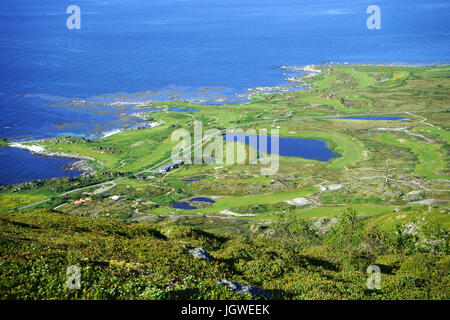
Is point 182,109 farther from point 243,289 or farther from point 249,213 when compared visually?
point 243,289

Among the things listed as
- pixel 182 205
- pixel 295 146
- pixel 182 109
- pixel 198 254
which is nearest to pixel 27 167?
pixel 182 205

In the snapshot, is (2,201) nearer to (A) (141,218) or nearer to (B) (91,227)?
(A) (141,218)

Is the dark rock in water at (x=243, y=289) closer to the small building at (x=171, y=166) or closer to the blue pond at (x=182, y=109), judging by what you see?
the small building at (x=171, y=166)

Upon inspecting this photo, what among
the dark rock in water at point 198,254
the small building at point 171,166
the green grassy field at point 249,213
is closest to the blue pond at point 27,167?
the green grassy field at point 249,213

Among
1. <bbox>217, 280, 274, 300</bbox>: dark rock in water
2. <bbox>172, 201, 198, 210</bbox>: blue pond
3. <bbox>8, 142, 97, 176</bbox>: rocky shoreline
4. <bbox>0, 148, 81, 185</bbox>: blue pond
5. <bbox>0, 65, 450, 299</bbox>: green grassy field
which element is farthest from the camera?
<bbox>8, 142, 97, 176</bbox>: rocky shoreline

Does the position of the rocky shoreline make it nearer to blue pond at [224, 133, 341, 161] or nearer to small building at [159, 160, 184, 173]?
small building at [159, 160, 184, 173]

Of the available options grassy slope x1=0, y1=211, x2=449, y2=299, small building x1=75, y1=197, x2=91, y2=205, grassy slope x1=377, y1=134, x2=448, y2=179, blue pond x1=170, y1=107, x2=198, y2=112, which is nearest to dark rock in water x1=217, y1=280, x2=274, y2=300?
grassy slope x1=0, y1=211, x2=449, y2=299

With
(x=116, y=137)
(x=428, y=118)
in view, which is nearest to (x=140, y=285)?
(x=116, y=137)
